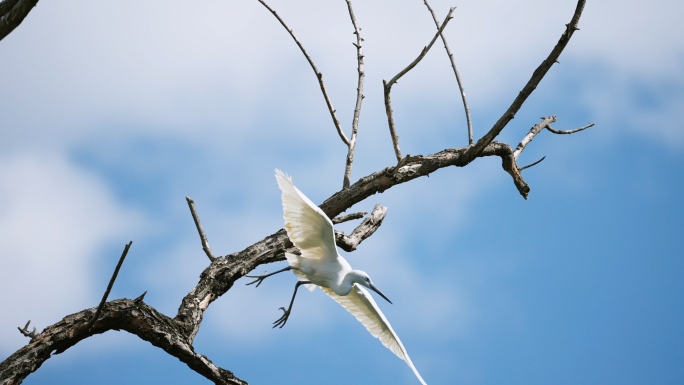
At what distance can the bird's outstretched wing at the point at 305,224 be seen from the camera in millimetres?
4477

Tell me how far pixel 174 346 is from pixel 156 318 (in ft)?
0.65

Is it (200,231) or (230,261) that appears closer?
(230,261)

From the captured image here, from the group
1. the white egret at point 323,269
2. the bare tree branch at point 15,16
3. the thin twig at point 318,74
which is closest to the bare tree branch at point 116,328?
the white egret at point 323,269

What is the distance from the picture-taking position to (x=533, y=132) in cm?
698

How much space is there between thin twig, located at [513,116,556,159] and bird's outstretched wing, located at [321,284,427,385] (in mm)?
2081

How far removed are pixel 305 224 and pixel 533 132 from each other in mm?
3078

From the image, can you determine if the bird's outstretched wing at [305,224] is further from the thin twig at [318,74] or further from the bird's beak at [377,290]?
the thin twig at [318,74]

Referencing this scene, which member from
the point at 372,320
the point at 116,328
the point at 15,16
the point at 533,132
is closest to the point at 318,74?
the point at 372,320

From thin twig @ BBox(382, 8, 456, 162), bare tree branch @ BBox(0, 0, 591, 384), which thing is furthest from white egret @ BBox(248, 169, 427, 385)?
thin twig @ BBox(382, 8, 456, 162)

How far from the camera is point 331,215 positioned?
18.7ft

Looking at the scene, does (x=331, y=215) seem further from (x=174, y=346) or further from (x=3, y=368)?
(x=3, y=368)

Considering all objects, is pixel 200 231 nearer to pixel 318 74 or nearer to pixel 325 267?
pixel 325 267

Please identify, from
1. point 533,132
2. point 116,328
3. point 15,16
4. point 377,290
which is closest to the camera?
point 15,16

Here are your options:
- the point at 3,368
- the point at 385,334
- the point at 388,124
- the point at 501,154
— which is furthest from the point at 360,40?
the point at 3,368
